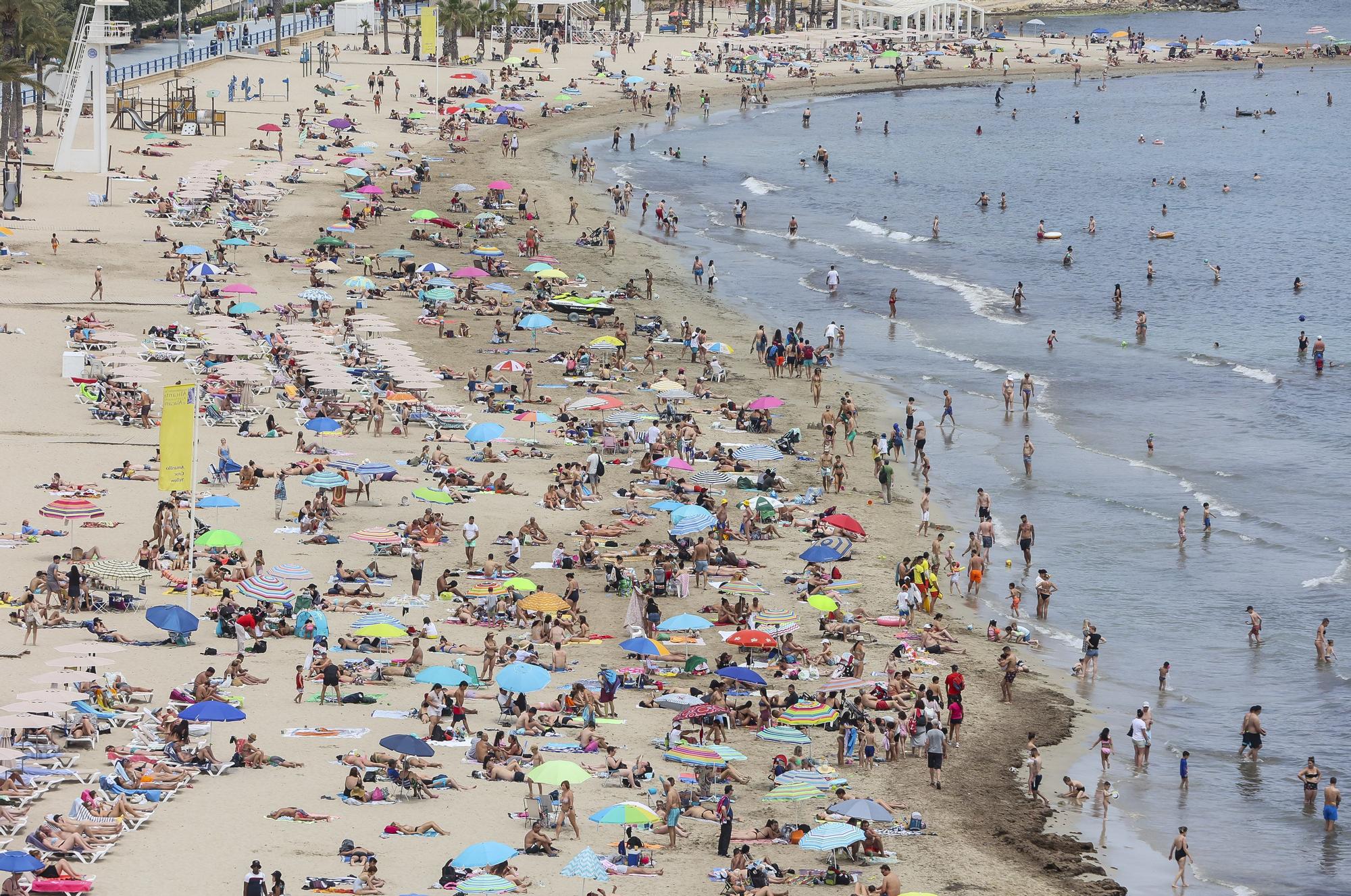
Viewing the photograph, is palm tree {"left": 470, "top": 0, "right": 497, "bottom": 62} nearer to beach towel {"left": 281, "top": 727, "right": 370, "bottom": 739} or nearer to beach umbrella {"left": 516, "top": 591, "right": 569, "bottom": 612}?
beach umbrella {"left": 516, "top": 591, "right": 569, "bottom": 612}

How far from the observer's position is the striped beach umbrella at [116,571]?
26250 millimetres

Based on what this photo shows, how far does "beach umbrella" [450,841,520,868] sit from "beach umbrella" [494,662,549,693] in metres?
4.78

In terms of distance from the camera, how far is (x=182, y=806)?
20.0 m

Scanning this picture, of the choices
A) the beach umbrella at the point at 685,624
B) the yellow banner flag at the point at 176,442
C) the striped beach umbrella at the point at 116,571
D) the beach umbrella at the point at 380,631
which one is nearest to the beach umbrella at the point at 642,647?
the beach umbrella at the point at 685,624

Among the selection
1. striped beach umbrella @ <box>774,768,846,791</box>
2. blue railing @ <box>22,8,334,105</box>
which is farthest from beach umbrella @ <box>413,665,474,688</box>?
blue railing @ <box>22,8,334,105</box>

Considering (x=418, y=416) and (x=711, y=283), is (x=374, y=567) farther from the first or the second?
(x=711, y=283)

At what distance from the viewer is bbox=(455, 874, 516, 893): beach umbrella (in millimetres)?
18125

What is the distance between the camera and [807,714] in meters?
24.3

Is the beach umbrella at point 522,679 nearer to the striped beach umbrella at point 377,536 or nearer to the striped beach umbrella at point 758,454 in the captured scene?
the striped beach umbrella at point 377,536

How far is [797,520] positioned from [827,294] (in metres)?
23.9

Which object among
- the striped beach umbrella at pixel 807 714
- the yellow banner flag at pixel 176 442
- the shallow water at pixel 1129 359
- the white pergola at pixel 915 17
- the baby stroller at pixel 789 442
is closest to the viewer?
the striped beach umbrella at pixel 807 714

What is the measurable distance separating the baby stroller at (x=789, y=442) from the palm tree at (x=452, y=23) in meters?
66.3

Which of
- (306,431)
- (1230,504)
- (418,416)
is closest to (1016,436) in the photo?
(1230,504)

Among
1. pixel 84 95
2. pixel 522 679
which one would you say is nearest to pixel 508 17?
pixel 84 95
